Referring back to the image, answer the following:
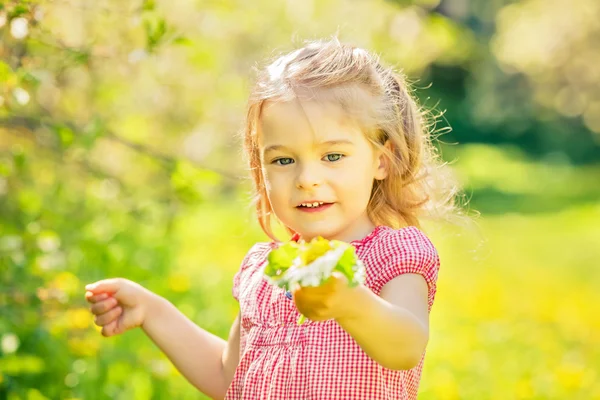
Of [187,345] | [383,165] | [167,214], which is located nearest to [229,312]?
[167,214]

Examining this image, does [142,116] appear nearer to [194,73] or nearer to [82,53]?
[194,73]

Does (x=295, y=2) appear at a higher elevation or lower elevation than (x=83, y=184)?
Result: higher

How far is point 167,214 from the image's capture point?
5.60 metres

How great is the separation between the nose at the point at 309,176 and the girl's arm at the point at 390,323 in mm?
281

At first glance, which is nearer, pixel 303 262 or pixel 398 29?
pixel 303 262

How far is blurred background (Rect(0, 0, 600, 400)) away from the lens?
3170mm

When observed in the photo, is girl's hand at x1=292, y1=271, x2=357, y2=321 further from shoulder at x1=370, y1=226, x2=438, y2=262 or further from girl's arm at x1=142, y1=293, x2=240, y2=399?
girl's arm at x1=142, y1=293, x2=240, y2=399

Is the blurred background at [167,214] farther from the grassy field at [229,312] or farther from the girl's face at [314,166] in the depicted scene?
the girl's face at [314,166]

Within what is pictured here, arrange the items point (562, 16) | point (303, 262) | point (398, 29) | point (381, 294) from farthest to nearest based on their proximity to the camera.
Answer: point (562, 16) < point (398, 29) < point (381, 294) < point (303, 262)

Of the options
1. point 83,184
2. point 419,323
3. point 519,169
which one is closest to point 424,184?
point 419,323

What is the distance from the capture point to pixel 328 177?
2.08 meters

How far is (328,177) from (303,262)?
60 cm

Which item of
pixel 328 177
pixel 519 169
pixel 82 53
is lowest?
pixel 328 177

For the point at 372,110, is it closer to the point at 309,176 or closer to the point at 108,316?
the point at 309,176
